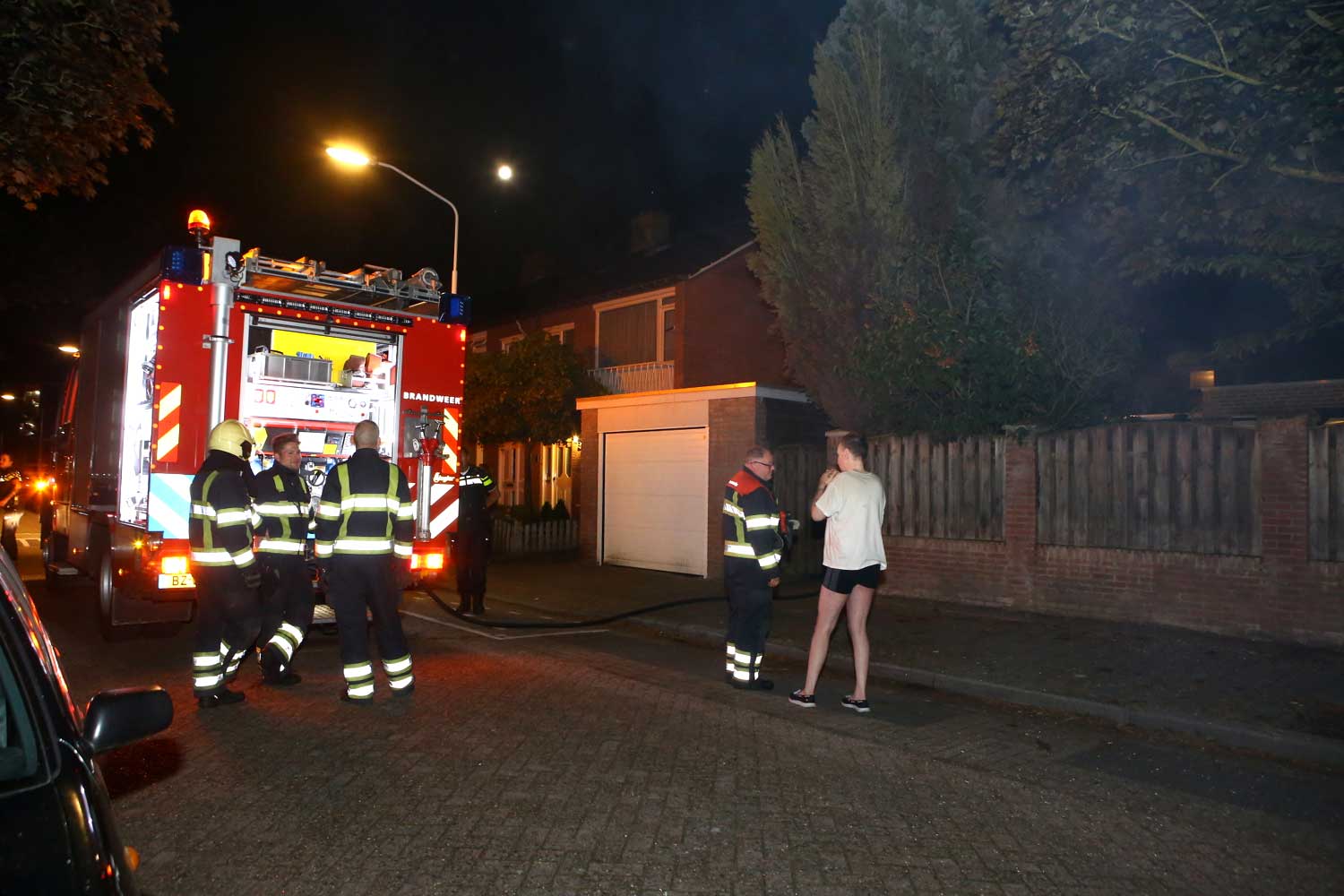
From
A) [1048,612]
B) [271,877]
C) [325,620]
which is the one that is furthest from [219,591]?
[1048,612]

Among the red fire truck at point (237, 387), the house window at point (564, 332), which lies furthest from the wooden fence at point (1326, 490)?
the house window at point (564, 332)

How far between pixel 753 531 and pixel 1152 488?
4871 millimetres

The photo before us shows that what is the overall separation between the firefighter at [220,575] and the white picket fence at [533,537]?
Answer: 11588 millimetres

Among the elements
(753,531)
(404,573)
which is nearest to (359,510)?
(404,573)

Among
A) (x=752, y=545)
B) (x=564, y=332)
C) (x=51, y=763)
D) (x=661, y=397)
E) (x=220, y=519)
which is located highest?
(x=564, y=332)

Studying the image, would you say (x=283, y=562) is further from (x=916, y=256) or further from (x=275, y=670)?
(x=916, y=256)

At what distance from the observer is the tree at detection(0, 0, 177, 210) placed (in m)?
7.95

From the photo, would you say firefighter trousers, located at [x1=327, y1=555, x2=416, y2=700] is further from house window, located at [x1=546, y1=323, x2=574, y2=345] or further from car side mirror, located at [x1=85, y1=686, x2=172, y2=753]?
house window, located at [x1=546, y1=323, x2=574, y2=345]

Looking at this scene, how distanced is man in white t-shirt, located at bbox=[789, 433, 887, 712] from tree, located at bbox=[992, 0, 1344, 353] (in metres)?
3.37

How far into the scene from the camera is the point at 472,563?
36.7ft

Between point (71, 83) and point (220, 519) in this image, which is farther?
point (71, 83)

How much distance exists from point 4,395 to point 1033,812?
115 feet

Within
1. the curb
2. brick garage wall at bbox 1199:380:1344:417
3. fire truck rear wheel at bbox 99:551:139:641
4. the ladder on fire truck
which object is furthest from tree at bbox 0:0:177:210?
brick garage wall at bbox 1199:380:1344:417

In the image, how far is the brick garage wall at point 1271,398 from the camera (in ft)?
58.0
